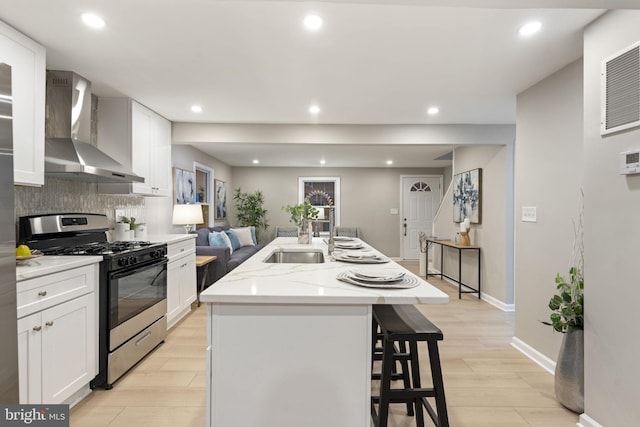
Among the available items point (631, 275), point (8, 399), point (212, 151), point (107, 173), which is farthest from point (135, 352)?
point (212, 151)

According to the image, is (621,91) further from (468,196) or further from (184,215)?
(184,215)

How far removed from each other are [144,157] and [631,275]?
397 cm

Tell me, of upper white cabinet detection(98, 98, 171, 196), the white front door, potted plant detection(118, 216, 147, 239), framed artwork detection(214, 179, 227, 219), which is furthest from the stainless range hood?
the white front door

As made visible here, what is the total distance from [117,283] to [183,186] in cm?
281

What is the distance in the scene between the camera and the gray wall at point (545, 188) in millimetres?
2461

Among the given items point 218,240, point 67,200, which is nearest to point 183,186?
point 218,240

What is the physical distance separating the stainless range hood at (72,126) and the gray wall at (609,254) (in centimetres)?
321

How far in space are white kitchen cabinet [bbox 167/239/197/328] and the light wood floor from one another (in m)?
0.26

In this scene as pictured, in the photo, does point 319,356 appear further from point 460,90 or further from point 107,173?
point 460,90

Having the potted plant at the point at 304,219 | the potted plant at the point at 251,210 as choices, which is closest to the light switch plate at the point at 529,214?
the potted plant at the point at 304,219

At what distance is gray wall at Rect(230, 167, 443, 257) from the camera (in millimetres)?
8078

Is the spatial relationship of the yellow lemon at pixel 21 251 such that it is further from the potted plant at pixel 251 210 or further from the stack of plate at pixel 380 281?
the potted plant at pixel 251 210

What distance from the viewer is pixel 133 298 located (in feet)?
8.32

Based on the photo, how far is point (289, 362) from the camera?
4.57 feet
